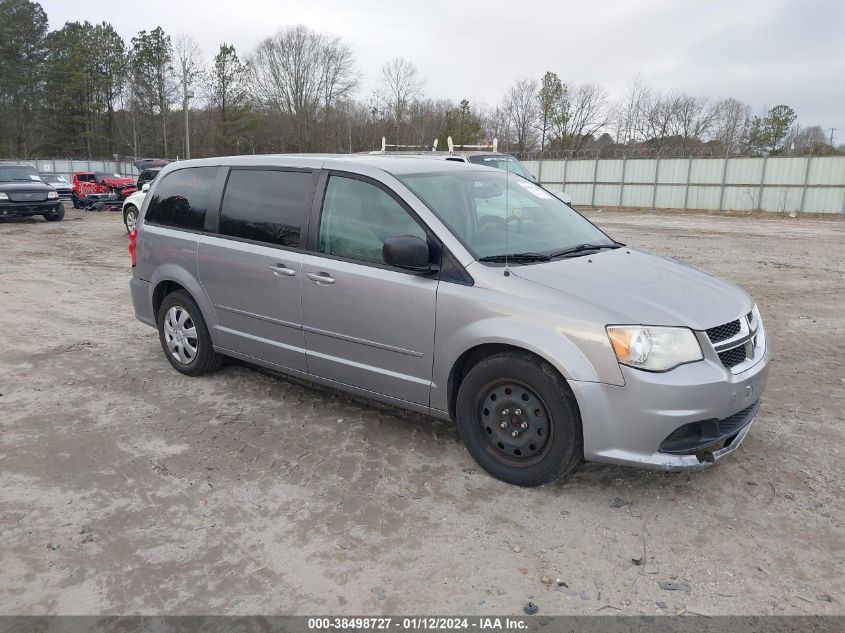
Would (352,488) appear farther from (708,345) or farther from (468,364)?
(708,345)

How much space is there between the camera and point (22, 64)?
2188 inches

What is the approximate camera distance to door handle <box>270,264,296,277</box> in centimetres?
436

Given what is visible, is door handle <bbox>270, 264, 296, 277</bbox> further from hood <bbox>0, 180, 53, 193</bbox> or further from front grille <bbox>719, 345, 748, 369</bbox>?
hood <bbox>0, 180, 53, 193</bbox>

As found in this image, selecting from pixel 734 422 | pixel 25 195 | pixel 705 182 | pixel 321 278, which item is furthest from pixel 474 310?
pixel 705 182

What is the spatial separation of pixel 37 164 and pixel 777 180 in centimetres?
4839

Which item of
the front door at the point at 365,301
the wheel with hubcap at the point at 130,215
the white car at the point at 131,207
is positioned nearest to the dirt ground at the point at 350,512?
the front door at the point at 365,301

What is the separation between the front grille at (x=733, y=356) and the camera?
133 inches

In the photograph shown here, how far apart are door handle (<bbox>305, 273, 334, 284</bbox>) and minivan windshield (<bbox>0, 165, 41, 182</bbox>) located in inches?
763

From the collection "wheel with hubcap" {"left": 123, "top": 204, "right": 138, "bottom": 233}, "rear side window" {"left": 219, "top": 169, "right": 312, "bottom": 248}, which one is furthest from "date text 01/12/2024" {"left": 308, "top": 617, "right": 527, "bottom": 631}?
"wheel with hubcap" {"left": 123, "top": 204, "right": 138, "bottom": 233}

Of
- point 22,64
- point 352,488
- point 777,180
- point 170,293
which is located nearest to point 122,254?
point 170,293

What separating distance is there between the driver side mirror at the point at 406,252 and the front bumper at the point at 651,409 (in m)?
1.11

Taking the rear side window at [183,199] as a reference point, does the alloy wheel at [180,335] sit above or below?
below

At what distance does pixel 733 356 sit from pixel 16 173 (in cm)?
2207

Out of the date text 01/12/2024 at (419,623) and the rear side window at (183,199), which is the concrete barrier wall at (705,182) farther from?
the date text 01/12/2024 at (419,623)
